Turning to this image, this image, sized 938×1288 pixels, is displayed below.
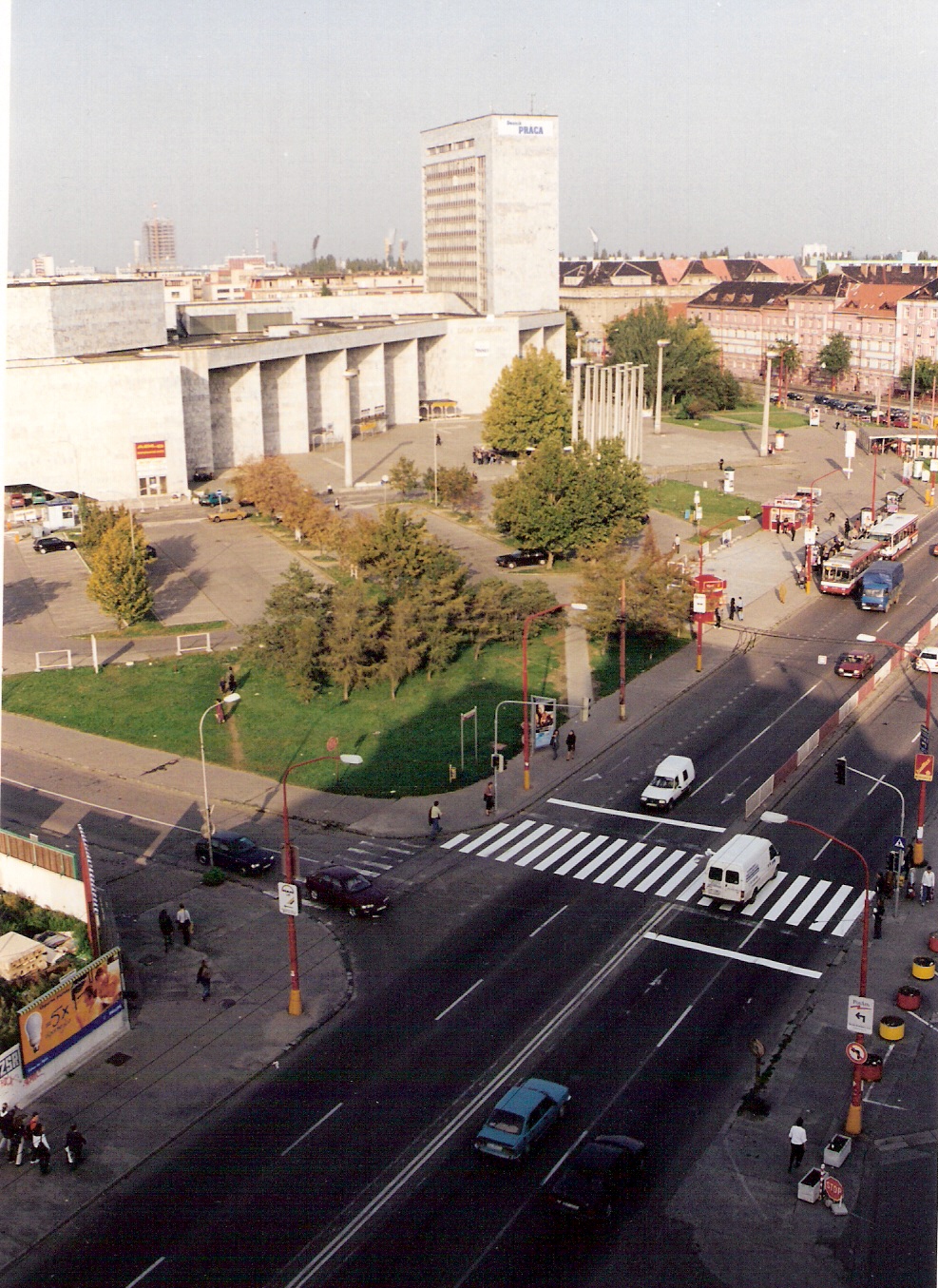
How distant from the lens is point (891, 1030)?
31.2 m

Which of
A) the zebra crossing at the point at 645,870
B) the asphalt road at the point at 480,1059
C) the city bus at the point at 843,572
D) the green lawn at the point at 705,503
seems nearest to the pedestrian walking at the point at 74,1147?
the asphalt road at the point at 480,1059

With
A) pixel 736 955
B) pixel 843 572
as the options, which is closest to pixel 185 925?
pixel 736 955

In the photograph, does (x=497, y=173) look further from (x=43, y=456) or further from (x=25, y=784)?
(x=25, y=784)

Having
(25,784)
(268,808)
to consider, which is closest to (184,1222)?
(268,808)

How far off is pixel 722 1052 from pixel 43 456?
260ft

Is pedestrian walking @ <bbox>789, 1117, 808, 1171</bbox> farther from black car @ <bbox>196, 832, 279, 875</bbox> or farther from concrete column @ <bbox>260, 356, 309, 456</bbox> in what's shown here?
concrete column @ <bbox>260, 356, 309, 456</bbox>

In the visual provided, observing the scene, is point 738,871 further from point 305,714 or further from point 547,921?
point 305,714

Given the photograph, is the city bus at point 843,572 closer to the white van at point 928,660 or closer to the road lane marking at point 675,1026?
the white van at point 928,660

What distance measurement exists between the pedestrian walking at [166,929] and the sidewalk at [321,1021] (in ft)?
1.27

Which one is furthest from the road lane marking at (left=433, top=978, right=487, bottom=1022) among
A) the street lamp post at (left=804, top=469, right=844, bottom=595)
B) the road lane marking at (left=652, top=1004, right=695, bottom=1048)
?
the street lamp post at (left=804, top=469, right=844, bottom=595)

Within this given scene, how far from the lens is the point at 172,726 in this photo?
178ft

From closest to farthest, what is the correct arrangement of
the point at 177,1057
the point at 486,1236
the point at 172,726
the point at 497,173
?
1. the point at 486,1236
2. the point at 177,1057
3. the point at 172,726
4. the point at 497,173

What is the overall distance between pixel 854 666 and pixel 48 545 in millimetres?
51993

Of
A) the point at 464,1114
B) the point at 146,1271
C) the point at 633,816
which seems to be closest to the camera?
the point at 146,1271
